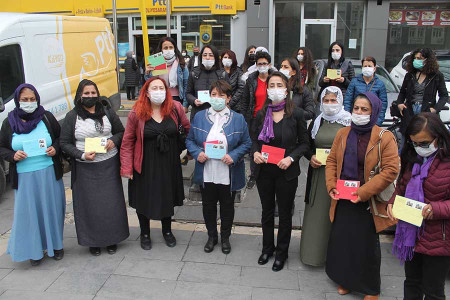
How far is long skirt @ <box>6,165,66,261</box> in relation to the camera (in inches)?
161

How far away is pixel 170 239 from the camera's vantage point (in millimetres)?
4633

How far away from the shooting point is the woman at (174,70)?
5.91 m

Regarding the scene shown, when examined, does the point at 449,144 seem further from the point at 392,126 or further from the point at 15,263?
the point at 15,263

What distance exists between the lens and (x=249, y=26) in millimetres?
14906

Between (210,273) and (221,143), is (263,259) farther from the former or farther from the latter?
(221,143)

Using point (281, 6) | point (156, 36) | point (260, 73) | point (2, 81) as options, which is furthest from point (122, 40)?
point (260, 73)

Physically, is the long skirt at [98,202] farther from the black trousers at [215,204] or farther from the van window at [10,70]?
the van window at [10,70]

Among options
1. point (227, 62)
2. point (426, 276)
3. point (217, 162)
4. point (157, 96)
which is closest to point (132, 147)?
point (157, 96)

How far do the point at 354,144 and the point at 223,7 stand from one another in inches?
502

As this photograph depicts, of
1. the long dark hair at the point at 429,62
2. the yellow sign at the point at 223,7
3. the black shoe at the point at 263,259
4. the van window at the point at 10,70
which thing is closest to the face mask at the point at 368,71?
the long dark hair at the point at 429,62

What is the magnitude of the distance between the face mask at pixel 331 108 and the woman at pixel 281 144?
9.3 inches

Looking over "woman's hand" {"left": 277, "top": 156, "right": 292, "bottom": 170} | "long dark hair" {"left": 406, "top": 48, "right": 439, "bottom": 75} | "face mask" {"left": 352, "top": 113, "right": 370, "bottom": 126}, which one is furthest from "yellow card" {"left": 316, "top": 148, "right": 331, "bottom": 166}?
"long dark hair" {"left": 406, "top": 48, "right": 439, "bottom": 75}

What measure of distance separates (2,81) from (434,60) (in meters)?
6.13

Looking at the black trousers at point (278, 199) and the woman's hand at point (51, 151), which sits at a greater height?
the woman's hand at point (51, 151)
